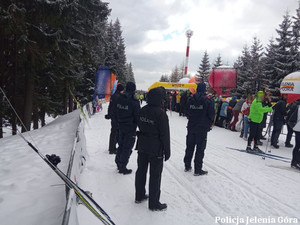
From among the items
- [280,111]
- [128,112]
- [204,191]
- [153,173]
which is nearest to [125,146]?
[128,112]

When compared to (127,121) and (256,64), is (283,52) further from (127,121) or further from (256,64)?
(127,121)

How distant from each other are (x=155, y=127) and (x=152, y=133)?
0.12 m

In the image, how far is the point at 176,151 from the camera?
24.1 ft

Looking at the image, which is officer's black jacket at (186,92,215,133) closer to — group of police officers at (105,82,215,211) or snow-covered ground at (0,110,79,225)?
group of police officers at (105,82,215,211)

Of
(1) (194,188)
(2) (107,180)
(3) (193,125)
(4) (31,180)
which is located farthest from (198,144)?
(4) (31,180)

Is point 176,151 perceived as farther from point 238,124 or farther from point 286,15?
point 286,15

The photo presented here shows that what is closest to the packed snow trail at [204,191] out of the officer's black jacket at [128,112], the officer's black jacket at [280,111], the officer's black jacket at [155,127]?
the officer's black jacket at [155,127]

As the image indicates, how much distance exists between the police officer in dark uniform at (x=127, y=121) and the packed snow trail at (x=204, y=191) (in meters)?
0.46

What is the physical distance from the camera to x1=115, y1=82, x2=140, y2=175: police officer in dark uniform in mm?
4953

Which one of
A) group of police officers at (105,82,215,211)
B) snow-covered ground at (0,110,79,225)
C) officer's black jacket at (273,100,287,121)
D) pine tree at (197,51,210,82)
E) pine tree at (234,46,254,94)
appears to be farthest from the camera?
pine tree at (197,51,210,82)

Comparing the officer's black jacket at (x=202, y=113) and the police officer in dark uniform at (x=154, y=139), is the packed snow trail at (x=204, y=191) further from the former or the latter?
the officer's black jacket at (x=202, y=113)

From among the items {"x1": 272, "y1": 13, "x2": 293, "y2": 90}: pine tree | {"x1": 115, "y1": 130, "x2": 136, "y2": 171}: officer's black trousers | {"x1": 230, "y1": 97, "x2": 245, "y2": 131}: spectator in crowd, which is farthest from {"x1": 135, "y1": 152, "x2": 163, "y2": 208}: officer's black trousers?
{"x1": 272, "y1": 13, "x2": 293, "y2": 90}: pine tree

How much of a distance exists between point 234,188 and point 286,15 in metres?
35.8

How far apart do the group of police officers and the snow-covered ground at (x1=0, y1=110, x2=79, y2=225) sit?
140 cm
